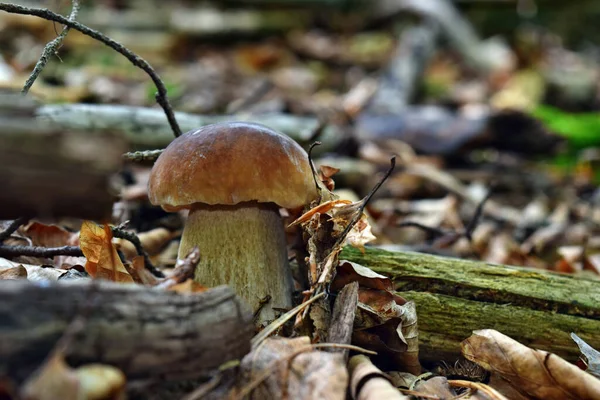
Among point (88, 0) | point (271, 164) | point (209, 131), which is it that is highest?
point (88, 0)

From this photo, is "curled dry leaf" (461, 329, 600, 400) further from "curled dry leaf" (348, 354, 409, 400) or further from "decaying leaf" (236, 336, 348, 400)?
"decaying leaf" (236, 336, 348, 400)

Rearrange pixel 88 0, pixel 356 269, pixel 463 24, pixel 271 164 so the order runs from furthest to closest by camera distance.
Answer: pixel 463 24 < pixel 88 0 < pixel 356 269 < pixel 271 164

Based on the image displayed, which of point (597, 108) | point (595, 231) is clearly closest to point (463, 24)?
point (597, 108)

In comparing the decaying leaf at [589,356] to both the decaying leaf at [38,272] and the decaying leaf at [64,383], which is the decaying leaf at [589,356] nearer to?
the decaying leaf at [64,383]

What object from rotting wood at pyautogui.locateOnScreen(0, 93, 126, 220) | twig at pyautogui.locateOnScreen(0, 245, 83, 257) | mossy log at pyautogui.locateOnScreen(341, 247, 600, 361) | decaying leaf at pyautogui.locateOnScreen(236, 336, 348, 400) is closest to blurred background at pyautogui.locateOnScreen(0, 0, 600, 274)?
twig at pyautogui.locateOnScreen(0, 245, 83, 257)

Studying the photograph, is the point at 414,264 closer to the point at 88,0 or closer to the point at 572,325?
the point at 572,325

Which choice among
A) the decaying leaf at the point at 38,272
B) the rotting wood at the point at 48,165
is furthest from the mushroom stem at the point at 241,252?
the rotting wood at the point at 48,165
